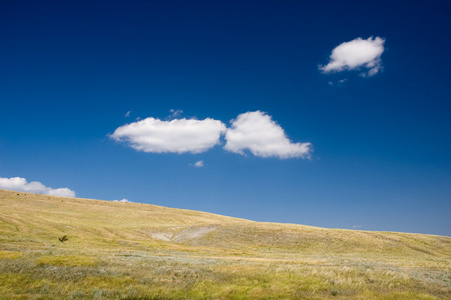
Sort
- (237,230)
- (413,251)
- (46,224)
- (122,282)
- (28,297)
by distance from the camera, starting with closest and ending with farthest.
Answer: (28,297) < (122,282) < (46,224) < (413,251) < (237,230)

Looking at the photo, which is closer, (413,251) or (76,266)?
(76,266)

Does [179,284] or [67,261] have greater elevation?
[179,284]

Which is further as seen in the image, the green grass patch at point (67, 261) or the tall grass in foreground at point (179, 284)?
the green grass patch at point (67, 261)

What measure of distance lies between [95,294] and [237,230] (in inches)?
3003

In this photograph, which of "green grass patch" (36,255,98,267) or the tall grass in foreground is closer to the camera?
the tall grass in foreground

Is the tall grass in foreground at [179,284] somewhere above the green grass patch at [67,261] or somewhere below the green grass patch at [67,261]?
Answer: above

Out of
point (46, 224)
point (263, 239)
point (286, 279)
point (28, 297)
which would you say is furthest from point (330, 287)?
point (46, 224)

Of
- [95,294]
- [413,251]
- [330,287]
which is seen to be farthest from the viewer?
[413,251]

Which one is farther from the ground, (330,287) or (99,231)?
(330,287)

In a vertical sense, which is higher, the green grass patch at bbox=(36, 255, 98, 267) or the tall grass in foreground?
the tall grass in foreground

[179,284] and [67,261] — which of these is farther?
[67,261]

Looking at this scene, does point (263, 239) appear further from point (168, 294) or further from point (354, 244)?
point (168, 294)

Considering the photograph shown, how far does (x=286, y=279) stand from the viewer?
2188cm

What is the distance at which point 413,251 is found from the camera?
76.5m
